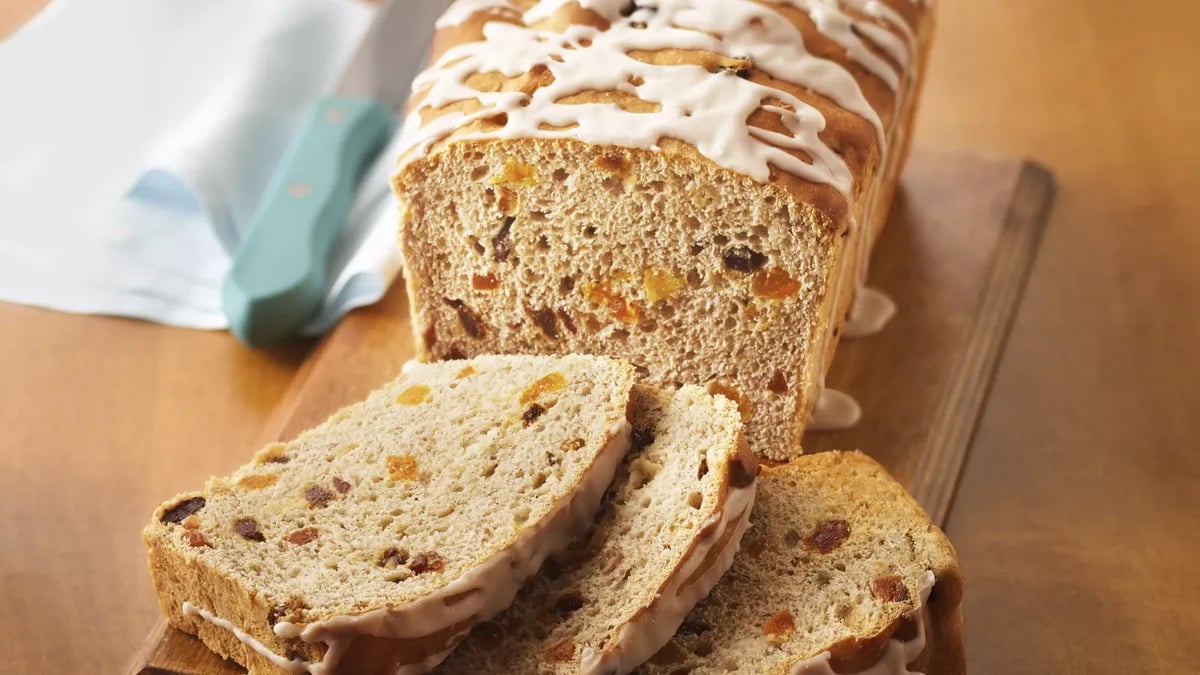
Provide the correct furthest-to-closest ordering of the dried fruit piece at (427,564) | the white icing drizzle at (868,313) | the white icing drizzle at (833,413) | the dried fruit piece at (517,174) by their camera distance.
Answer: the white icing drizzle at (868,313), the white icing drizzle at (833,413), the dried fruit piece at (517,174), the dried fruit piece at (427,564)

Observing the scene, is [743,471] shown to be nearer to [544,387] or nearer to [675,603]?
[675,603]

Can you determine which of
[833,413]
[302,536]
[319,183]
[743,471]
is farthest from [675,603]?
[319,183]

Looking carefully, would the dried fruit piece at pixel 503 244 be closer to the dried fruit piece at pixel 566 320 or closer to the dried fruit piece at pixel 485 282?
the dried fruit piece at pixel 485 282

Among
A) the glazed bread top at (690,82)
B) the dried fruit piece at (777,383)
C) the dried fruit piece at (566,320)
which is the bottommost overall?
the dried fruit piece at (777,383)

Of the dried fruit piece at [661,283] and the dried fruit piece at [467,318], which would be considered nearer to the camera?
the dried fruit piece at [661,283]

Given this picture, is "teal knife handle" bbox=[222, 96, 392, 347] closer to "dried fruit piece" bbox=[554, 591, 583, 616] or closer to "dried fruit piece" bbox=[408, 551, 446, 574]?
"dried fruit piece" bbox=[408, 551, 446, 574]

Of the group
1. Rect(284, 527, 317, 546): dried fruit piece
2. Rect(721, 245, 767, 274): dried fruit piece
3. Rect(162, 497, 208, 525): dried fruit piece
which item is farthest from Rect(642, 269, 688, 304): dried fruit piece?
Rect(162, 497, 208, 525): dried fruit piece

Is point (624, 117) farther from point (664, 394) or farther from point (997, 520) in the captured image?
point (997, 520)

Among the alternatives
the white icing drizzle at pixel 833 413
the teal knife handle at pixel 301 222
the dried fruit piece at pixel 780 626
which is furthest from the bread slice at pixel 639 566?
the teal knife handle at pixel 301 222
